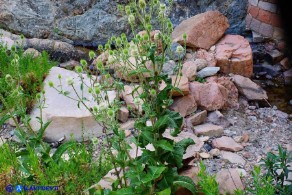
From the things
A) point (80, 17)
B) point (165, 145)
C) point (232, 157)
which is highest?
point (165, 145)

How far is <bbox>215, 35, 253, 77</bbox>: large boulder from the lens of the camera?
16.3ft

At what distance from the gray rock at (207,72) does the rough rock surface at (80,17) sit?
134 centimetres

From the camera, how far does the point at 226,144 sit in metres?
3.78

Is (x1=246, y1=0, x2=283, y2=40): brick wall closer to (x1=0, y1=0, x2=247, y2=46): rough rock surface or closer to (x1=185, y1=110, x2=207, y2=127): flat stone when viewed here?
(x1=0, y1=0, x2=247, y2=46): rough rock surface

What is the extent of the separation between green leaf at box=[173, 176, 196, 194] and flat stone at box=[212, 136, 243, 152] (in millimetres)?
1135

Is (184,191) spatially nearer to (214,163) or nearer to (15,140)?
(214,163)

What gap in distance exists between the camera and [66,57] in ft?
18.1

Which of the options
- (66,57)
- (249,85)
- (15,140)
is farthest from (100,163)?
(66,57)

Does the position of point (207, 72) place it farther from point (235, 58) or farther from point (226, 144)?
point (226, 144)

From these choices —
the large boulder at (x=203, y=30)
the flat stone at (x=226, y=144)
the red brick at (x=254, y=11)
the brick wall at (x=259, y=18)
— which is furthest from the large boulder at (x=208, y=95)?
the red brick at (x=254, y=11)

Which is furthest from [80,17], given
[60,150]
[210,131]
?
[60,150]

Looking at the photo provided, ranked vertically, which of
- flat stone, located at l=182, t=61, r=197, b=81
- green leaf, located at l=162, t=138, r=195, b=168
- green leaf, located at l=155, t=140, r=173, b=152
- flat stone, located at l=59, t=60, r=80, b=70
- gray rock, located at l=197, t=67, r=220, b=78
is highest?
green leaf, located at l=155, t=140, r=173, b=152

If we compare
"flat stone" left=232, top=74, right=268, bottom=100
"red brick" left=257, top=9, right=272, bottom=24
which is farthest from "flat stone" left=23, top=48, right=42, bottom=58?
"red brick" left=257, top=9, right=272, bottom=24

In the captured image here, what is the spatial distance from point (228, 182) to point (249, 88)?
6.43ft
